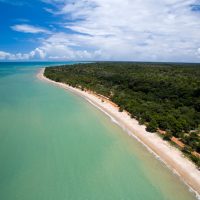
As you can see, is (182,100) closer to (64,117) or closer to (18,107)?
(64,117)

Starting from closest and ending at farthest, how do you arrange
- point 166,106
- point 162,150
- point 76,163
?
point 76,163 < point 162,150 < point 166,106

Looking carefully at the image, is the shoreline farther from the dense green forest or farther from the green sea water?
the dense green forest

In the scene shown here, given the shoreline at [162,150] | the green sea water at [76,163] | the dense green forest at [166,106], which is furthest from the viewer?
the dense green forest at [166,106]

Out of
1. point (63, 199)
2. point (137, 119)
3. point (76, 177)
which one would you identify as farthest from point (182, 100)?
point (63, 199)

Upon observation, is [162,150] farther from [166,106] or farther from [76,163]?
[166,106]

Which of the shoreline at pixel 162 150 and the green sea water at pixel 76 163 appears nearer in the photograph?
the green sea water at pixel 76 163

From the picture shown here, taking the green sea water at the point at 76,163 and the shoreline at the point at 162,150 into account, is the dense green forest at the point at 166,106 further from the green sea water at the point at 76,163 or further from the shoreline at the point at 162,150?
the green sea water at the point at 76,163

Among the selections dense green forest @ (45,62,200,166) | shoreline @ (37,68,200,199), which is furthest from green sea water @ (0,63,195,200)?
dense green forest @ (45,62,200,166)

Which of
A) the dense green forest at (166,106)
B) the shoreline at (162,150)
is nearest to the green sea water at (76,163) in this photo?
the shoreline at (162,150)

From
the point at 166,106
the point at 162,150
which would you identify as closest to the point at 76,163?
the point at 162,150
